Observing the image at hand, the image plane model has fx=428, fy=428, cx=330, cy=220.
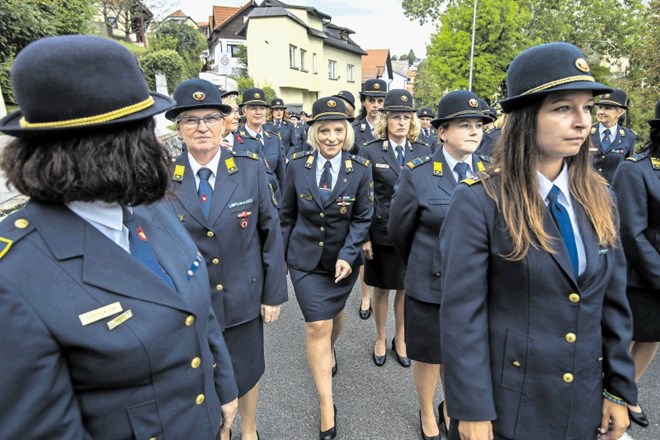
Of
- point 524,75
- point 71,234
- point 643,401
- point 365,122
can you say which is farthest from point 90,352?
point 365,122

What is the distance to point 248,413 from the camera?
9.96 feet

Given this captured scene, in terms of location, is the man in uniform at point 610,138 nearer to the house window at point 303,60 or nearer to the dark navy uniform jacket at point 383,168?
the dark navy uniform jacket at point 383,168

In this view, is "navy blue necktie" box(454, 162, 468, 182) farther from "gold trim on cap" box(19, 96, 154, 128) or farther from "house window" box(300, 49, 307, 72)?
"house window" box(300, 49, 307, 72)

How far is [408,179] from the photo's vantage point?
323cm

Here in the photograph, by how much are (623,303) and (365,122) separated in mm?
5518

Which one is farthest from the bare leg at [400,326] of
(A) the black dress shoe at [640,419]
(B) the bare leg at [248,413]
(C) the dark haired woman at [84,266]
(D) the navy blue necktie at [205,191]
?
(C) the dark haired woman at [84,266]

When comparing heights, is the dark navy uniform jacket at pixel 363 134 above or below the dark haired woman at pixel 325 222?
above

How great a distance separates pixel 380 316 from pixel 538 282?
9.22ft

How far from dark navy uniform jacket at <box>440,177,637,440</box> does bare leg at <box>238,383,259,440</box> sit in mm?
1664

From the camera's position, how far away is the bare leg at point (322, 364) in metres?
3.25

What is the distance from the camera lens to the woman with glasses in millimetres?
2643

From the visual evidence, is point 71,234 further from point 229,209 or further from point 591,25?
point 591,25

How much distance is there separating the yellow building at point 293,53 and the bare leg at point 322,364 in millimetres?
27078

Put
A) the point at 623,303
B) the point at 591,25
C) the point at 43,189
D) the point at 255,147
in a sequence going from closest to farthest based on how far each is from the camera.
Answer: the point at 43,189 → the point at 623,303 → the point at 255,147 → the point at 591,25
